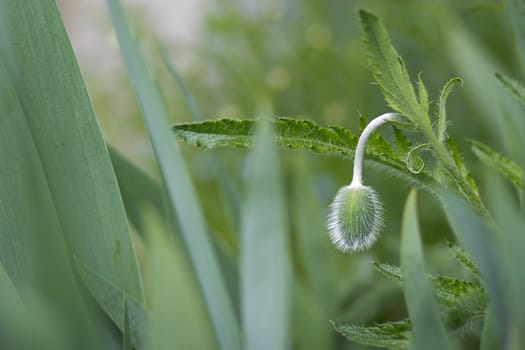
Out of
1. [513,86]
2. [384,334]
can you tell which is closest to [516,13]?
[513,86]

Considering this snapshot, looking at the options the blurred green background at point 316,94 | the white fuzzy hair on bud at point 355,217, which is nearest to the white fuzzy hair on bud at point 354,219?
the white fuzzy hair on bud at point 355,217

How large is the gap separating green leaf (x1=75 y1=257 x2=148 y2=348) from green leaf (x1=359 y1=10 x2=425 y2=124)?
13 cm

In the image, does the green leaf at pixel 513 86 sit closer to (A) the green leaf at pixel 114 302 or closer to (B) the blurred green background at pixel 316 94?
(A) the green leaf at pixel 114 302

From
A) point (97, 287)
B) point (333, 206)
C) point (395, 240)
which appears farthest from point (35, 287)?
point (395, 240)

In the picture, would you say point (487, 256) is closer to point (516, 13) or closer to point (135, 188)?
point (516, 13)

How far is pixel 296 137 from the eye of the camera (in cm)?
29

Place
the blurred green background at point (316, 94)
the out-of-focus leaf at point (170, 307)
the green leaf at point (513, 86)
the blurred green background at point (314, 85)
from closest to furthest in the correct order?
1. the out-of-focus leaf at point (170, 307)
2. the green leaf at point (513, 86)
3. the blurred green background at point (316, 94)
4. the blurred green background at point (314, 85)

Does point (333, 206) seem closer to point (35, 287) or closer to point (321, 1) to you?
point (35, 287)

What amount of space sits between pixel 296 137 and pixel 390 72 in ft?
0.15

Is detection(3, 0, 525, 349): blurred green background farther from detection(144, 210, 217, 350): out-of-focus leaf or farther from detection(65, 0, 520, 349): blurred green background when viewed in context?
detection(144, 210, 217, 350): out-of-focus leaf

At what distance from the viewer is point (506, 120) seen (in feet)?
1.07

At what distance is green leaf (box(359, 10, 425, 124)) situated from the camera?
0.28m

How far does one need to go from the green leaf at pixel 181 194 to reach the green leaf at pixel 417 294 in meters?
0.08

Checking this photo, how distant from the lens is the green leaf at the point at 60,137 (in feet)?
0.99
